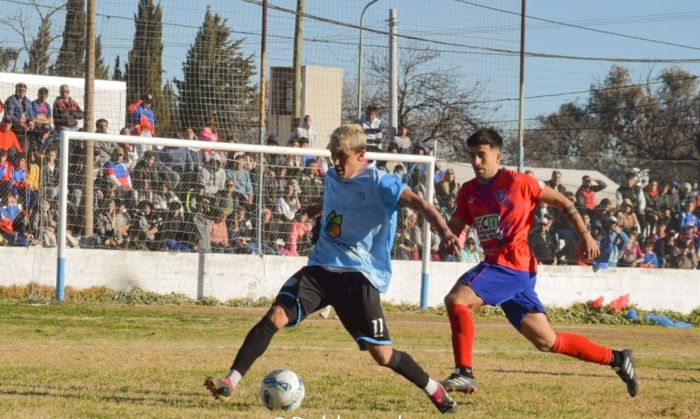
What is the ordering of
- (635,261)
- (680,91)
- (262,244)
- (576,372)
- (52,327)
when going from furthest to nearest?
(680,91) < (635,261) < (262,244) < (52,327) < (576,372)

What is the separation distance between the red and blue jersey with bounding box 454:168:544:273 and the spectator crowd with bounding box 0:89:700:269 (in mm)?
9302

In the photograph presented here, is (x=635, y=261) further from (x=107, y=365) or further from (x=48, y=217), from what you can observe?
(x=107, y=365)

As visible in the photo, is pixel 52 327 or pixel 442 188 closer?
pixel 52 327

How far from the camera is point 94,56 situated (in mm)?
18156

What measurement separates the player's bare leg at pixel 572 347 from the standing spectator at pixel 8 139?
10.7 meters

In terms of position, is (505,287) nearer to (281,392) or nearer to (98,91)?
(281,392)

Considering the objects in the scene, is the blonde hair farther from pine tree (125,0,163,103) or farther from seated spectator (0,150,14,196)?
pine tree (125,0,163,103)

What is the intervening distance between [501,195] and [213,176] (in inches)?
395

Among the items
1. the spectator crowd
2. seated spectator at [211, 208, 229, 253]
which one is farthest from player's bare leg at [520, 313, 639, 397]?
seated spectator at [211, 208, 229, 253]

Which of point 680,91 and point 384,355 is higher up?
point 680,91

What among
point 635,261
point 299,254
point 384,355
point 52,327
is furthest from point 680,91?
point 384,355

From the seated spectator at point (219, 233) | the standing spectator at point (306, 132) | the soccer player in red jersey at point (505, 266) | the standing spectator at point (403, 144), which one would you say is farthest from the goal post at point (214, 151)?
the soccer player in red jersey at point (505, 266)

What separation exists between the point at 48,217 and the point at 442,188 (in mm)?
6462

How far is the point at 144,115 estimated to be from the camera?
1852cm
